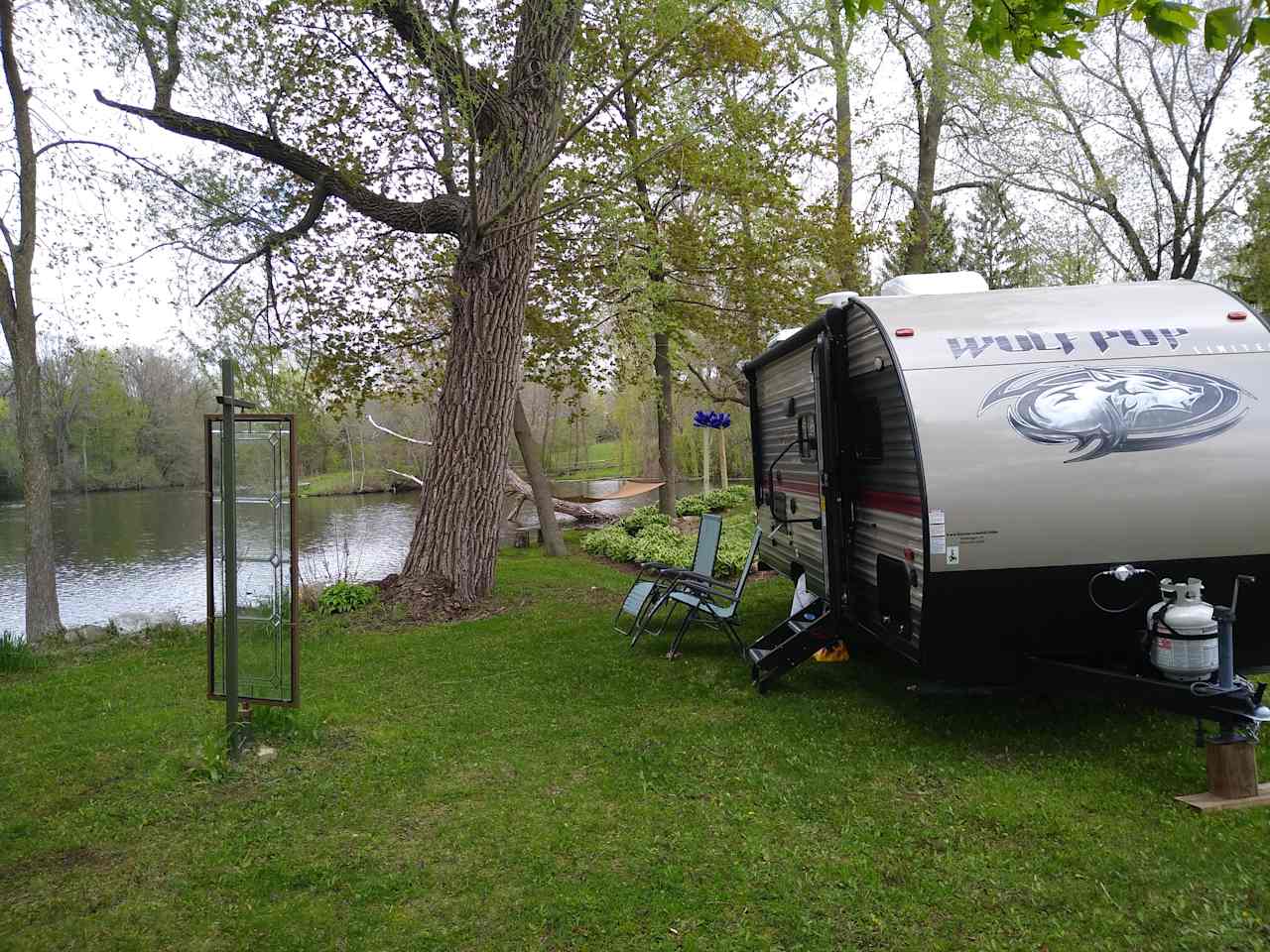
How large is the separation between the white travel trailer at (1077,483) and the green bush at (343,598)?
5911 millimetres

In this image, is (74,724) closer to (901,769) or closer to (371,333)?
(901,769)

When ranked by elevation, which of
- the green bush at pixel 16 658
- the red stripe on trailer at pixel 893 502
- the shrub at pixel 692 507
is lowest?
the green bush at pixel 16 658

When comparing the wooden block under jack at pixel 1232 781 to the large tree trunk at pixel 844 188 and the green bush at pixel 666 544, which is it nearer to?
the green bush at pixel 666 544

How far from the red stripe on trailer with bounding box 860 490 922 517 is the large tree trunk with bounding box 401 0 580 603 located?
4.80 metres

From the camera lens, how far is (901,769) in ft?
13.1

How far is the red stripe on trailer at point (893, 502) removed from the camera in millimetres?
3949

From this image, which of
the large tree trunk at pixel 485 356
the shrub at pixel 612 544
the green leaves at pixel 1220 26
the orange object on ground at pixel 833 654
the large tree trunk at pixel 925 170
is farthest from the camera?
the large tree trunk at pixel 925 170

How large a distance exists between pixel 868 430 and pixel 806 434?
952 mm

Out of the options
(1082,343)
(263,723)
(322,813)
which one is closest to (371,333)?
(263,723)

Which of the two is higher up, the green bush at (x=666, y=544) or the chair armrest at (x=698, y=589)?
the chair armrest at (x=698, y=589)

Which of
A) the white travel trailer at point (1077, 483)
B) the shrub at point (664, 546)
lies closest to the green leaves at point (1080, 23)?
the white travel trailer at point (1077, 483)

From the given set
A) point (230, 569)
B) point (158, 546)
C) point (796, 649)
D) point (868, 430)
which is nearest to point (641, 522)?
point (796, 649)

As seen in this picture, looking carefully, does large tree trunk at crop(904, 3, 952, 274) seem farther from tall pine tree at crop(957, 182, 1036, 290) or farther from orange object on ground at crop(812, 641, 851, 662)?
orange object on ground at crop(812, 641, 851, 662)

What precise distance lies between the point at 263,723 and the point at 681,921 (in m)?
2.75
